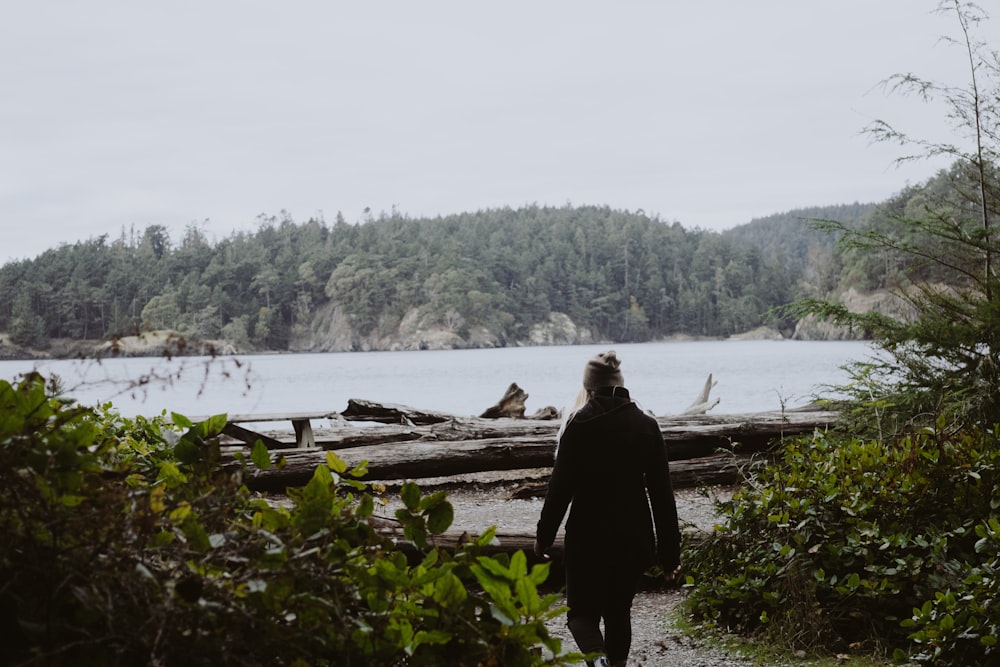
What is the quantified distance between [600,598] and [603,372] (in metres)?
1.11

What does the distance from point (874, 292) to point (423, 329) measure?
74899 mm

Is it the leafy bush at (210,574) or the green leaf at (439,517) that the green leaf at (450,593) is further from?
the green leaf at (439,517)

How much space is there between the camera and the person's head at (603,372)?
4.36 meters

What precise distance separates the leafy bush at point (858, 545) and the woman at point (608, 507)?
1217mm

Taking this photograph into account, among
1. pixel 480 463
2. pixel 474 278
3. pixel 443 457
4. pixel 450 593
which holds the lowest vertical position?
pixel 480 463

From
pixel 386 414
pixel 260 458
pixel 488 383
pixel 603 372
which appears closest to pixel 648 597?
pixel 603 372

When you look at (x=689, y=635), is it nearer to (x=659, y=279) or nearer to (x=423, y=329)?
(x=423, y=329)

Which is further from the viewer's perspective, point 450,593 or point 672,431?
point 672,431

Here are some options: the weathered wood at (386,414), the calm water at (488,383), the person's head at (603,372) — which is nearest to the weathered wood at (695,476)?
the weathered wood at (386,414)

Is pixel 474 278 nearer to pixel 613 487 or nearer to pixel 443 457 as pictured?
pixel 443 457

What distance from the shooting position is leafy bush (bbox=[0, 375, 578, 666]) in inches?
46.4

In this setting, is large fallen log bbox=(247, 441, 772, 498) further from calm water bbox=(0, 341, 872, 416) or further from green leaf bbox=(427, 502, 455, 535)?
calm water bbox=(0, 341, 872, 416)

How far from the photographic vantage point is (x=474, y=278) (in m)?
86.7

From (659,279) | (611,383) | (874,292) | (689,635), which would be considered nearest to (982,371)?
(689,635)
